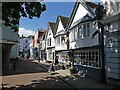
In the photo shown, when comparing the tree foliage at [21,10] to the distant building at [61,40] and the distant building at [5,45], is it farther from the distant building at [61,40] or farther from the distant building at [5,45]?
the distant building at [61,40]

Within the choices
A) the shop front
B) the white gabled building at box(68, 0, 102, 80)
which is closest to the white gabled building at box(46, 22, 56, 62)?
the white gabled building at box(68, 0, 102, 80)

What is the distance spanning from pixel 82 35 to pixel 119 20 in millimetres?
7618

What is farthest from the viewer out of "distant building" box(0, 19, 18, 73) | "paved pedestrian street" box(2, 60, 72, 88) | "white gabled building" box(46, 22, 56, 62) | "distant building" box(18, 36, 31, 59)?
"distant building" box(18, 36, 31, 59)

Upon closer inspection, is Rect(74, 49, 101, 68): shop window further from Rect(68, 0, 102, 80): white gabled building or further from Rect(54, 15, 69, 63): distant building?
Rect(54, 15, 69, 63): distant building

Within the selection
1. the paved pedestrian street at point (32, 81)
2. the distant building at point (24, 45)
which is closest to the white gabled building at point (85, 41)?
the paved pedestrian street at point (32, 81)

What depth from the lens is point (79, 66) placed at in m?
24.0

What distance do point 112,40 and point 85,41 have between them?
5515 mm

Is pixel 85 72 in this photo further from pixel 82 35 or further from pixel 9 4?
pixel 9 4

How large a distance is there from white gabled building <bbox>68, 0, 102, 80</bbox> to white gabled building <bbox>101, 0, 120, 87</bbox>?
1.61 m

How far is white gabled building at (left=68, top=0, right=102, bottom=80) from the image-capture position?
780 inches

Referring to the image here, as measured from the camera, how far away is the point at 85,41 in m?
22.0

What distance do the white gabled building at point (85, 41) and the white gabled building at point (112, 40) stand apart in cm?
161

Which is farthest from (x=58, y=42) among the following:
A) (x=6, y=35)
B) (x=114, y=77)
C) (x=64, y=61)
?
(x=114, y=77)

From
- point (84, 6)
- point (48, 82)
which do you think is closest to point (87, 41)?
point (84, 6)
